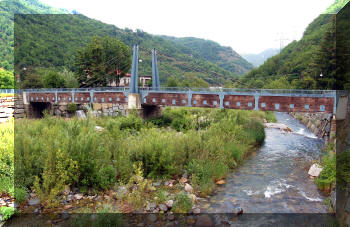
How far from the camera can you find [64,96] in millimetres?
24031

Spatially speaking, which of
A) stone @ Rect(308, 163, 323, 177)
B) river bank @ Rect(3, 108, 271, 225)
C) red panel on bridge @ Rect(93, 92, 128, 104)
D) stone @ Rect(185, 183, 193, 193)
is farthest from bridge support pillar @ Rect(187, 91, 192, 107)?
stone @ Rect(185, 183, 193, 193)

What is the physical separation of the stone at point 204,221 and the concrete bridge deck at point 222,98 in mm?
9719

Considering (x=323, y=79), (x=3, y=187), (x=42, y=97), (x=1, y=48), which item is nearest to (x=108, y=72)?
(x=42, y=97)

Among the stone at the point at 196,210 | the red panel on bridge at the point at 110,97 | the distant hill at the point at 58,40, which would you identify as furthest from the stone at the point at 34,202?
the distant hill at the point at 58,40

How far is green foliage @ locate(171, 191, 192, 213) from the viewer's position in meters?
6.77

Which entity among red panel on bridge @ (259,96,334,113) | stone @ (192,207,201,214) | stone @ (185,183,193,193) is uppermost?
red panel on bridge @ (259,96,334,113)

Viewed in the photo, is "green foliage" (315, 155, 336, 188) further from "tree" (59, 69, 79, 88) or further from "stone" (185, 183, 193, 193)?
"tree" (59, 69, 79, 88)

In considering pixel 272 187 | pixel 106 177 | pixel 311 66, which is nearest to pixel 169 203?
pixel 106 177

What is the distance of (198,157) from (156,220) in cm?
382

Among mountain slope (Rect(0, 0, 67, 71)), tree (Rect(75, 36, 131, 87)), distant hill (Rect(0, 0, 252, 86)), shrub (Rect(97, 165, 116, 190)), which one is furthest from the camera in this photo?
distant hill (Rect(0, 0, 252, 86))

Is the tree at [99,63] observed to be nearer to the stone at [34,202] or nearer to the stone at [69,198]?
the stone at [69,198]

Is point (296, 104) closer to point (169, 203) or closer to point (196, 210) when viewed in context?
point (196, 210)

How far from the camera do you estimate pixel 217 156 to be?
10.0m

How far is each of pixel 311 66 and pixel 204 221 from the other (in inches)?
1179
